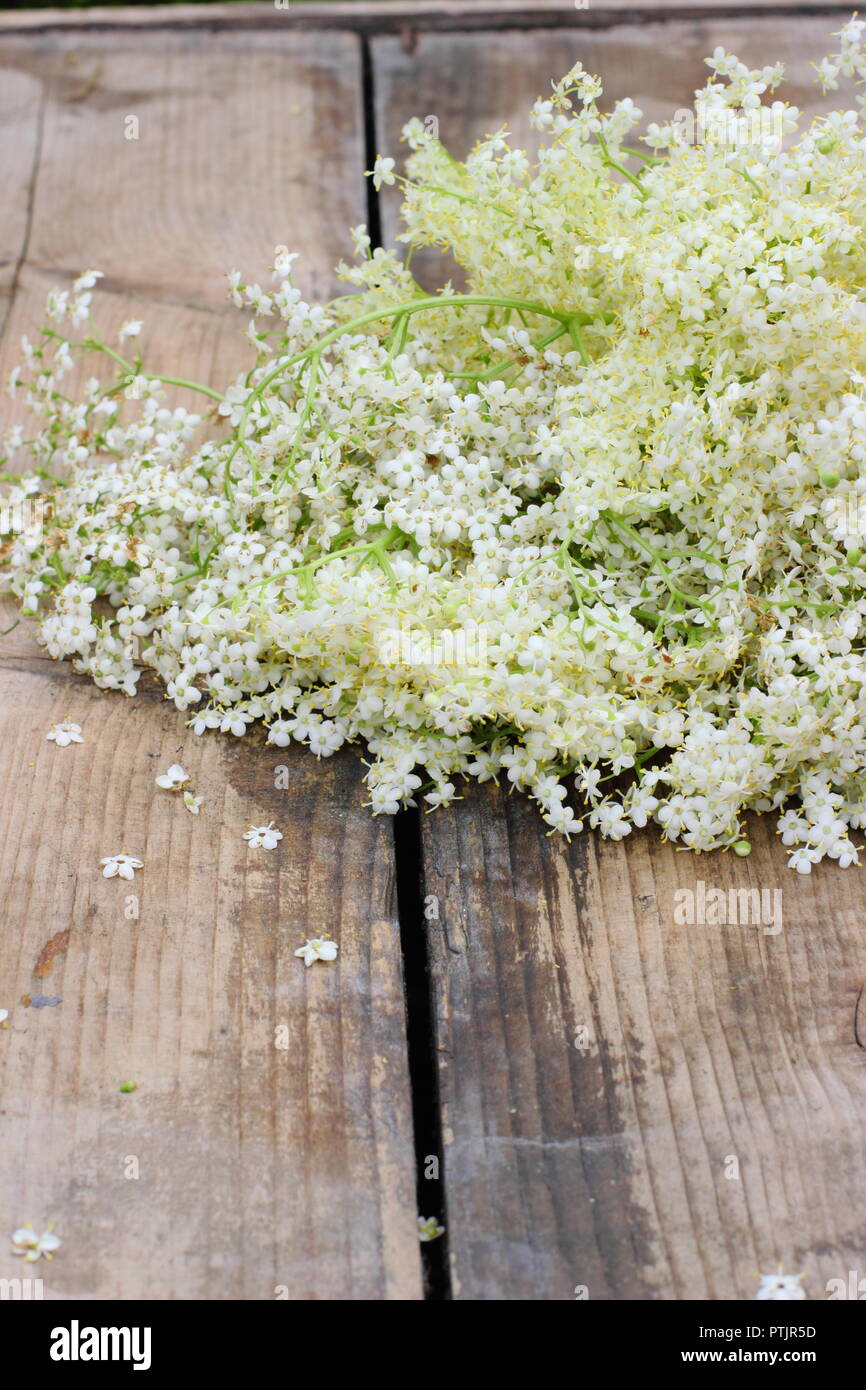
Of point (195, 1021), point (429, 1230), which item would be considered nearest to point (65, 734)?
point (195, 1021)

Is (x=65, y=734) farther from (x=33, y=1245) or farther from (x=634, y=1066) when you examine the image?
(x=634, y=1066)

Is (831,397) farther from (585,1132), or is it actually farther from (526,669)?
(585,1132)

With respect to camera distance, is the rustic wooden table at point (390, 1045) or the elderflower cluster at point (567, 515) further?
the elderflower cluster at point (567, 515)

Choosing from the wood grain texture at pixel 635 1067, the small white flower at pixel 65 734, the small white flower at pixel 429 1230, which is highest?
the small white flower at pixel 65 734

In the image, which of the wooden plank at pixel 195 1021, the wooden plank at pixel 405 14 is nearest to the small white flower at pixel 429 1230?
the wooden plank at pixel 195 1021

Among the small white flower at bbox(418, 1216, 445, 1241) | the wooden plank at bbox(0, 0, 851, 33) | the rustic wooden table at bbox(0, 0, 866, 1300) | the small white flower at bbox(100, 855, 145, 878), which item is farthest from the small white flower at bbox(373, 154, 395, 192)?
the wooden plank at bbox(0, 0, 851, 33)

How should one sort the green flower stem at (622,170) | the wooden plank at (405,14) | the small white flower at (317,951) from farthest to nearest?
the wooden plank at (405,14)
the green flower stem at (622,170)
the small white flower at (317,951)

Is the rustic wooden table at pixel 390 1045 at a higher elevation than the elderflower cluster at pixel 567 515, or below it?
below

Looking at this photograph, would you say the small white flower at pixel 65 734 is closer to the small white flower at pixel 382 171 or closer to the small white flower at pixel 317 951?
the small white flower at pixel 317 951
